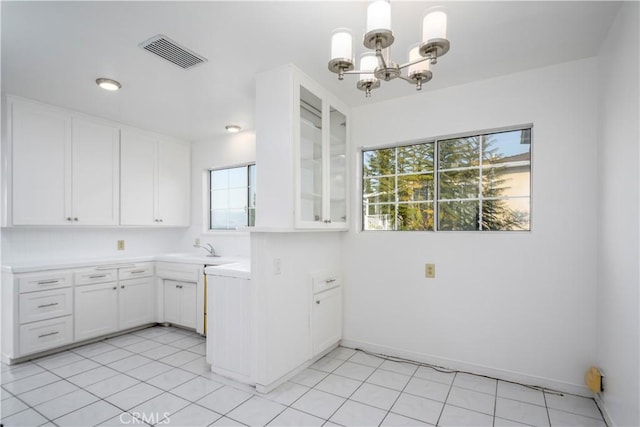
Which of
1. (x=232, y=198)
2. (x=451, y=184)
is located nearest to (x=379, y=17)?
(x=451, y=184)

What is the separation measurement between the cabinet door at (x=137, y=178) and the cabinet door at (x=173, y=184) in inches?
4.2

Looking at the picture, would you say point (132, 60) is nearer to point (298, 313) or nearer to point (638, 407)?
point (298, 313)

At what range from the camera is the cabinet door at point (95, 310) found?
3268 mm

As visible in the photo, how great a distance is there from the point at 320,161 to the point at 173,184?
2586 millimetres

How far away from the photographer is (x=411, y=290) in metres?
2.97

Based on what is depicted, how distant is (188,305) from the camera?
12.2 ft

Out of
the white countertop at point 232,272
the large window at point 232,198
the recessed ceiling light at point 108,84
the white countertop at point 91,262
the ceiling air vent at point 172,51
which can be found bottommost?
the white countertop at point 91,262

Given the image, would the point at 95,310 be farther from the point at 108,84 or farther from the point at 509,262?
the point at 509,262

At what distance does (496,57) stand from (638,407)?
2.22 metres

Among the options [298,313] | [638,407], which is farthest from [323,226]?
[638,407]

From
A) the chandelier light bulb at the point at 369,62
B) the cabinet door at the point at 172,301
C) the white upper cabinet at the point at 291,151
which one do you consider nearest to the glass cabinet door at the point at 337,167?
the white upper cabinet at the point at 291,151

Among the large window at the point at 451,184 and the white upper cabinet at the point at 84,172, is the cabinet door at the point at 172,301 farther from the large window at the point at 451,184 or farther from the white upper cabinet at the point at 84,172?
the large window at the point at 451,184

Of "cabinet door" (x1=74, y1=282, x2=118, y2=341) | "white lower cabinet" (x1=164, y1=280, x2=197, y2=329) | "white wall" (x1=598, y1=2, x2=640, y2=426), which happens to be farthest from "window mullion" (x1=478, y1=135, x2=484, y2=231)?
"cabinet door" (x1=74, y1=282, x2=118, y2=341)

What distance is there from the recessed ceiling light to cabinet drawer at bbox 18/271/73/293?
6.02ft
